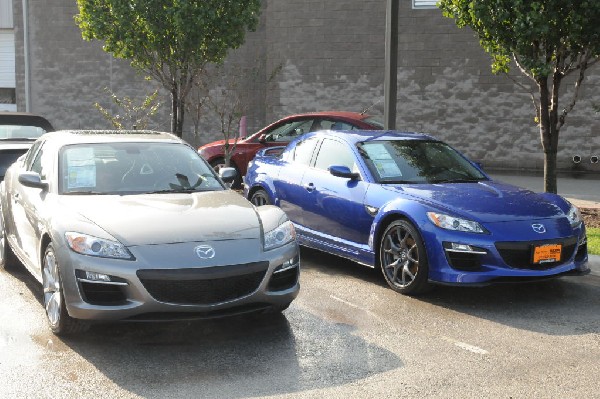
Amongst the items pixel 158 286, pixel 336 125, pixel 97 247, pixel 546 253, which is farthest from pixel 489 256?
pixel 336 125

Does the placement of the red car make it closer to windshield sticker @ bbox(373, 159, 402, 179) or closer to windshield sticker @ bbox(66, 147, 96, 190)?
windshield sticker @ bbox(373, 159, 402, 179)

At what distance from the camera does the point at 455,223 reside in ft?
22.7

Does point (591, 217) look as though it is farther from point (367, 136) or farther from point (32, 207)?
point (32, 207)

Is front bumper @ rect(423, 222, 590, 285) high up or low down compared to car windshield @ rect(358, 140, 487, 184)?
down

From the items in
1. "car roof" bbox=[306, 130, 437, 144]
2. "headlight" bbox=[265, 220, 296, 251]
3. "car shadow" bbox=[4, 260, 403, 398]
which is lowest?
"car shadow" bbox=[4, 260, 403, 398]

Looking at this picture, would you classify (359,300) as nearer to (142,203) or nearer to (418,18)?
(142,203)

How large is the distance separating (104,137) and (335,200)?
238 cm

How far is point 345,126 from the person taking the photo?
44.7ft

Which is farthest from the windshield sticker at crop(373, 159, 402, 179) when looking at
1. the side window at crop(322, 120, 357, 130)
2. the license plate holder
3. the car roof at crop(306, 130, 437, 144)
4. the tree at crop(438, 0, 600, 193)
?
the side window at crop(322, 120, 357, 130)

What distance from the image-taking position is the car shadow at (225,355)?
490cm

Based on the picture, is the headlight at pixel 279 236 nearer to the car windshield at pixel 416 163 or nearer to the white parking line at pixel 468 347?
the white parking line at pixel 468 347

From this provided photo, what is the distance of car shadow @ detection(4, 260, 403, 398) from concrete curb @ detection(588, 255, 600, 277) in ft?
11.0

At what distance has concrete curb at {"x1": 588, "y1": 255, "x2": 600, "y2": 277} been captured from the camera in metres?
8.30

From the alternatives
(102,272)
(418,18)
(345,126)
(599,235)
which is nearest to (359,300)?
(102,272)
